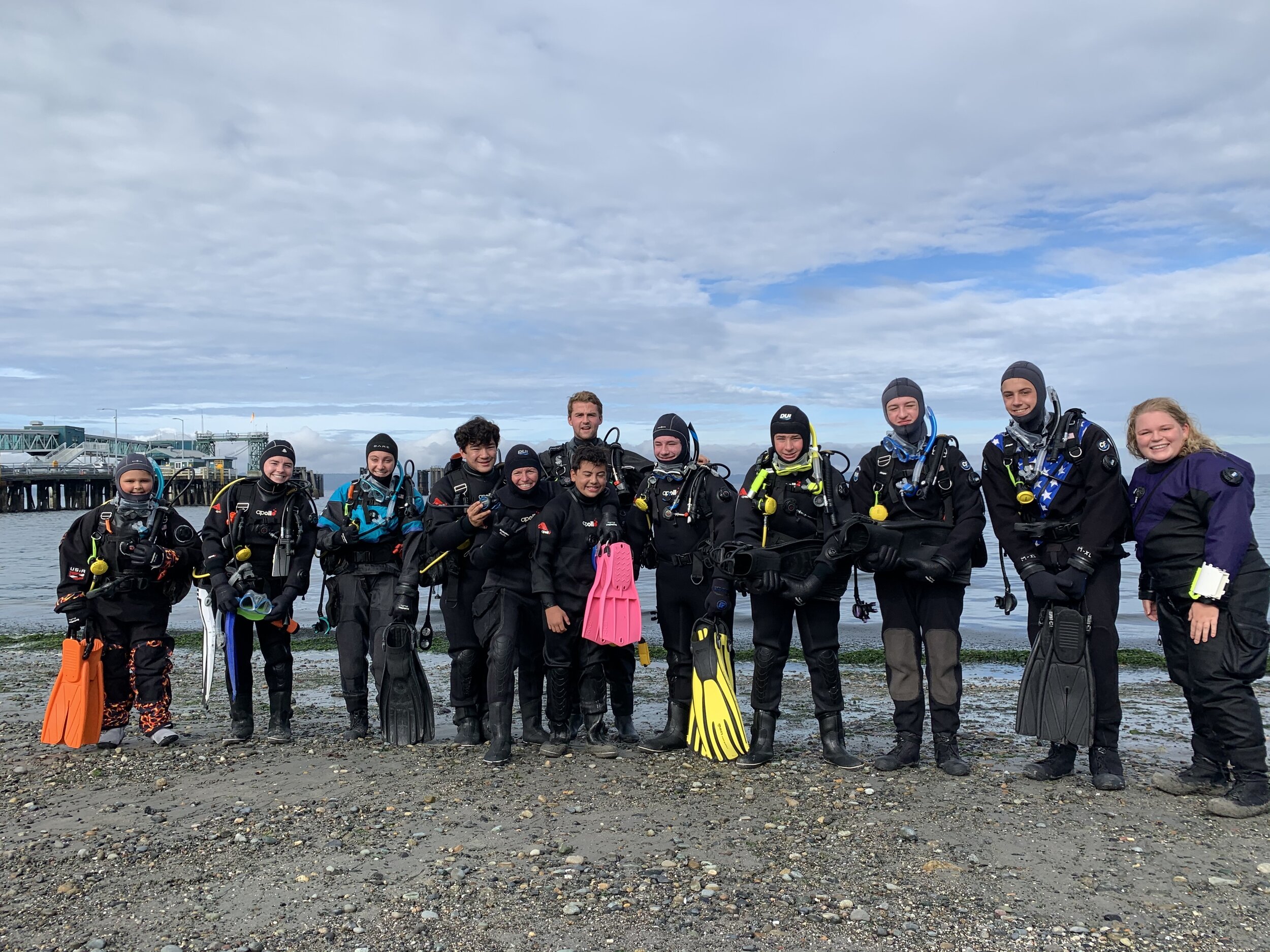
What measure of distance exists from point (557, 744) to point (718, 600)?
1588mm

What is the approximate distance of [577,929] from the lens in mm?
3580

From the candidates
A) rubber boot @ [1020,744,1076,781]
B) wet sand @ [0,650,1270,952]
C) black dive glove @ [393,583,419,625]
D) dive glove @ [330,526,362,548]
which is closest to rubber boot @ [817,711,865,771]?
wet sand @ [0,650,1270,952]

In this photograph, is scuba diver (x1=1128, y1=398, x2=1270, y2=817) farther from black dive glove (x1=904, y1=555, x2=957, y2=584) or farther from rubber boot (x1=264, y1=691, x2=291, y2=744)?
rubber boot (x1=264, y1=691, x2=291, y2=744)

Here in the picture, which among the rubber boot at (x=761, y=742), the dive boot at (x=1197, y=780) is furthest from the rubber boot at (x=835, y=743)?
the dive boot at (x=1197, y=780)

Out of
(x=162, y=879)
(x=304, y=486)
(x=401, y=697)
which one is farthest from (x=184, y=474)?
(x=162, y=879)

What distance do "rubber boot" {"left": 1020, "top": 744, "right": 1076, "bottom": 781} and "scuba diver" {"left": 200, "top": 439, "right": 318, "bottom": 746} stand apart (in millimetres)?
5039

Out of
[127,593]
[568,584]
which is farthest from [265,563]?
[568,584]

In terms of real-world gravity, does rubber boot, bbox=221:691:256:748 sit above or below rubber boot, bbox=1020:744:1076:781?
above

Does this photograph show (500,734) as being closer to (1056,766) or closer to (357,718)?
(357,718)

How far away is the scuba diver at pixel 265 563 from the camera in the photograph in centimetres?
648

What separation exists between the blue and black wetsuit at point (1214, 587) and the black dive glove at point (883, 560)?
134 cm

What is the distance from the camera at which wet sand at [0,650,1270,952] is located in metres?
3.57

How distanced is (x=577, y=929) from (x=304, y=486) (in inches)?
173

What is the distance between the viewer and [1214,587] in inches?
183
